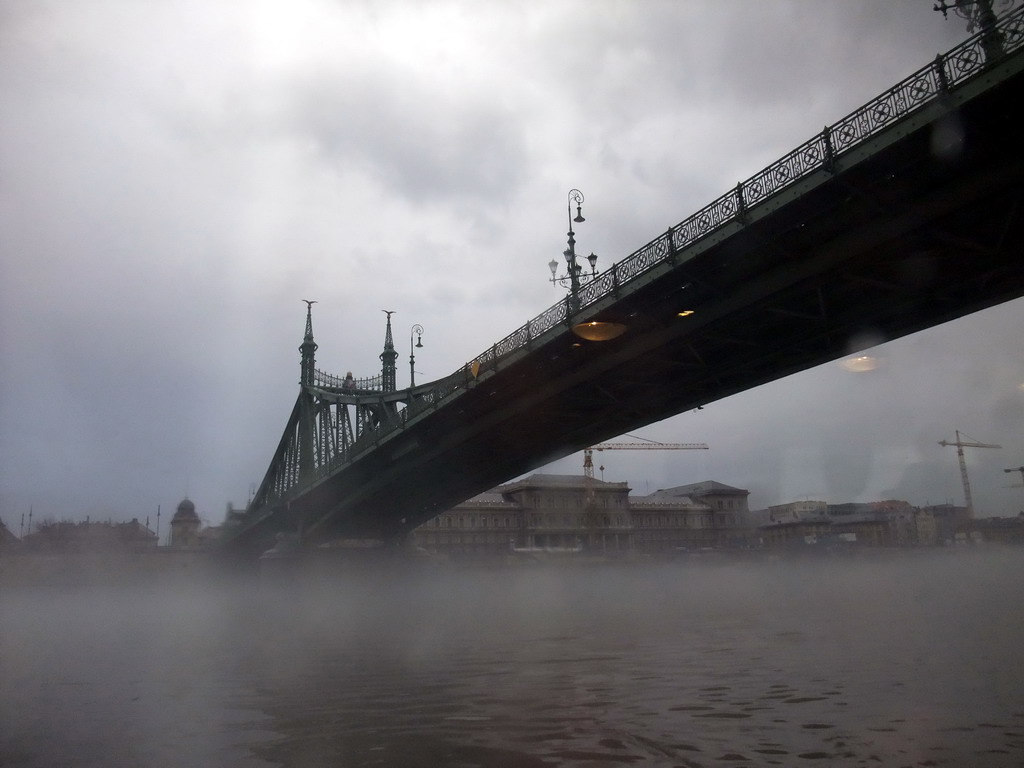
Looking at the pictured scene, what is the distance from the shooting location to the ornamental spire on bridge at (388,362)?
61.3 m

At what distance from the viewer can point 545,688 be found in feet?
41.4

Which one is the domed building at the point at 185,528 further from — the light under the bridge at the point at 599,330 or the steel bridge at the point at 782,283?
the light under the bridge at the point at 599,330

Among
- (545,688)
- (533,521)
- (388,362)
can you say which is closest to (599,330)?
(545,688)

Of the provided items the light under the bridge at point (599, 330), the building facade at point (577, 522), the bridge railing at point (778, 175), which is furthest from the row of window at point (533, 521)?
the light under the bridge at point (599, 330)

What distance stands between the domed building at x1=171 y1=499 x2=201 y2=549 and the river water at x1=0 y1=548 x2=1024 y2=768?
175 ft

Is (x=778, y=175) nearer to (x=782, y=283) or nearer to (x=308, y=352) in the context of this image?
(x=782, y=283)

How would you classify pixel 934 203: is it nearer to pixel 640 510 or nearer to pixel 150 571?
pixel 150 571

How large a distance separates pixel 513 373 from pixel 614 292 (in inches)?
333

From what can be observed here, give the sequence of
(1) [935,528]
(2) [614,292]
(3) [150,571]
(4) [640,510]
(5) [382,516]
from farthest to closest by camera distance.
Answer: (4) [640,510] < (3) [150,571] < (5) [382,516] < (1) [935,528] < (2) [614,292]

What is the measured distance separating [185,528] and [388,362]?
3822 centimetres

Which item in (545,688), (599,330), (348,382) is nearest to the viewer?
(545,688)

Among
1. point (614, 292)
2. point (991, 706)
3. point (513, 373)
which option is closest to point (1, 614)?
point (513, 373)

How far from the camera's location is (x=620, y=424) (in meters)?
40.3

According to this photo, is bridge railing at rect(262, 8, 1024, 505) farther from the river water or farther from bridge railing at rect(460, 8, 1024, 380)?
the river water
